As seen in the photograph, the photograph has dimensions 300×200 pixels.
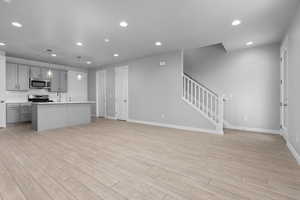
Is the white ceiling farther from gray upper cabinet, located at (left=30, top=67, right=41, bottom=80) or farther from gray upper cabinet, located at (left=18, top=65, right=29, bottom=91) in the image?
gray upper cabinet, located at (left=30, top=67, right=41, bottom=80)

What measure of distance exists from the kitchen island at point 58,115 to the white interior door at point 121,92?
1503mm

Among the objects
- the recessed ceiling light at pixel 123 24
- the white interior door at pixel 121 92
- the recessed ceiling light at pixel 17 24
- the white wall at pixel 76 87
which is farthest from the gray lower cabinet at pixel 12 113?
the recessed ceiling light at pixel 123 24

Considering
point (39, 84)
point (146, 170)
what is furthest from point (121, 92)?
point (146, 170)

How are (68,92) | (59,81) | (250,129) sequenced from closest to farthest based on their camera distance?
(250,129) → (59,81) → (68,92)

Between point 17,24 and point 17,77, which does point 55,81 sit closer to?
point 17,77

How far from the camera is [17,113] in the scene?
223 inches

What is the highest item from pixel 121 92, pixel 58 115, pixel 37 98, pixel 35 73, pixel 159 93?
pixel 35 73

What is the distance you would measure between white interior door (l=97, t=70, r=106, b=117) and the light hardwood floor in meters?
4.40

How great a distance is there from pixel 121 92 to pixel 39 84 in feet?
12.1

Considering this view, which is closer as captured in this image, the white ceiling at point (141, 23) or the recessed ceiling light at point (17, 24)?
the white ceiling at point (141, 23)

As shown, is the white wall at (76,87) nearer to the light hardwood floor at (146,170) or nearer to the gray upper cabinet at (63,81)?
the gray upper cabinet at (63,81)

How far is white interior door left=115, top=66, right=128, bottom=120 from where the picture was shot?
6586 mm

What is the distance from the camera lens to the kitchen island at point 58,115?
4.50m

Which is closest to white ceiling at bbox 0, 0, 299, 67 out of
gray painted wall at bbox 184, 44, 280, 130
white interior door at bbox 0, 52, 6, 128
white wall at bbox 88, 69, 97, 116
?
gray painted wall at bbox 184, 44, 280, 130
